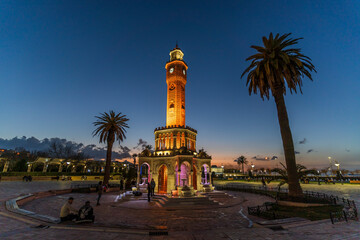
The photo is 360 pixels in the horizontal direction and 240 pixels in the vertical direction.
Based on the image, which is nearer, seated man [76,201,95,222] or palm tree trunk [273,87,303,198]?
seated man [76,201,95,222]

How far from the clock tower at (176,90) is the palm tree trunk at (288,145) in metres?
21.3

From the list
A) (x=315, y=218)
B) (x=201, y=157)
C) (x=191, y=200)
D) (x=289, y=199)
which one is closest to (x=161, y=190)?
(x=201, y=157)

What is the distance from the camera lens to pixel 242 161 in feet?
369

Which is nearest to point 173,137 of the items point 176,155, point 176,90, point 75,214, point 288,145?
point 176,155

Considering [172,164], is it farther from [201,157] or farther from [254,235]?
[254,235]

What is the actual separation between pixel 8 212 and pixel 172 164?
22.6 metres

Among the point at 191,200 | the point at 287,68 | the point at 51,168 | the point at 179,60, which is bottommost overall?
the point at 191,200

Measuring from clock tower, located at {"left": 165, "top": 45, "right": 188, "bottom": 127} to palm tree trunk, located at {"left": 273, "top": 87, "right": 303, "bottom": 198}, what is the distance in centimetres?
2135

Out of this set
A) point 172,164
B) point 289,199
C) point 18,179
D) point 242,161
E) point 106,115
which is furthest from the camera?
point 242,161

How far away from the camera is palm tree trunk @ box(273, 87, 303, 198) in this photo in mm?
18414

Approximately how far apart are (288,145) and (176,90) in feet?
86.3

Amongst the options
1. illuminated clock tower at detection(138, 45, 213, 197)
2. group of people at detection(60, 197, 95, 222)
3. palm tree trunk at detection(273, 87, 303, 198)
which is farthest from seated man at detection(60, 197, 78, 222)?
palm tree trunk at detection(273, 87, 303, 198)

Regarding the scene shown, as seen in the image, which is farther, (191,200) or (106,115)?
(106,115)

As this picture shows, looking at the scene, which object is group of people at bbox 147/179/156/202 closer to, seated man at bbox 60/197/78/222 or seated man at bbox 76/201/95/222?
seated man at bbox 76/201/95/222
